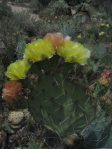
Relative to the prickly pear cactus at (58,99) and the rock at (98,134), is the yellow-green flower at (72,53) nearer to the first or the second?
the prickly pear cactus at (58,99)

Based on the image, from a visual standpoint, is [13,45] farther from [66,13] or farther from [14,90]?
[66,13]

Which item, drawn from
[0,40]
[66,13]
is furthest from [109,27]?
[66,13]

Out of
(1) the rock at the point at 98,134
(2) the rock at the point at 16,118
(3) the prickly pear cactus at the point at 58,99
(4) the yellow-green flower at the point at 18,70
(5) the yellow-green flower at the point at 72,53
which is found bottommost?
(2) the rock at the point at 16,118

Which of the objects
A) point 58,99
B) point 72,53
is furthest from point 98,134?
point 72,53

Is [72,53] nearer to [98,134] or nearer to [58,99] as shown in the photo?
[58,99]

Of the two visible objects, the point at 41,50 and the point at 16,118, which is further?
the point at 16,118

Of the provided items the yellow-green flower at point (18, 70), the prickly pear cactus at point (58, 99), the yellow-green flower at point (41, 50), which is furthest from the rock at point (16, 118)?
the yellow-green flower at point (41, 50)
